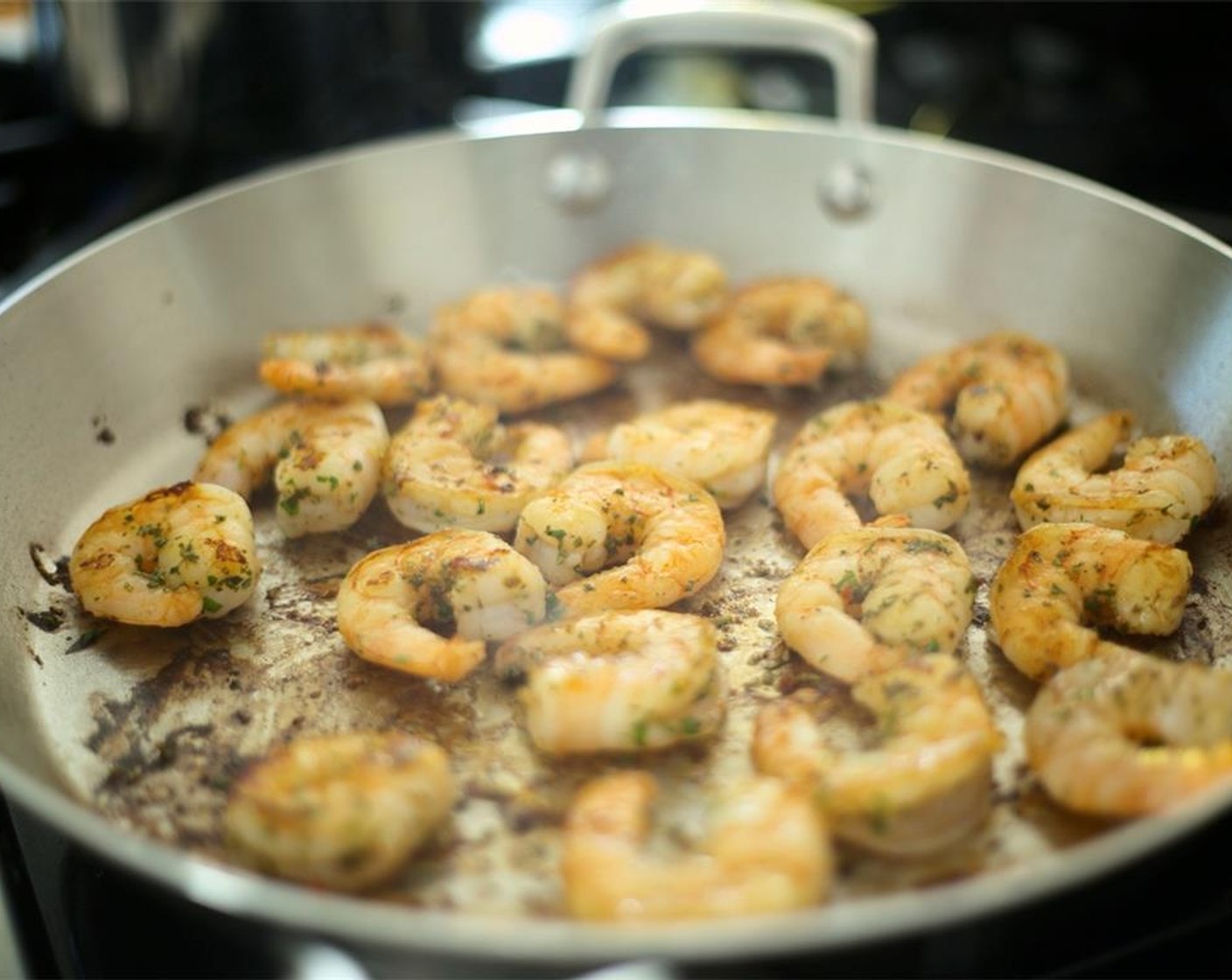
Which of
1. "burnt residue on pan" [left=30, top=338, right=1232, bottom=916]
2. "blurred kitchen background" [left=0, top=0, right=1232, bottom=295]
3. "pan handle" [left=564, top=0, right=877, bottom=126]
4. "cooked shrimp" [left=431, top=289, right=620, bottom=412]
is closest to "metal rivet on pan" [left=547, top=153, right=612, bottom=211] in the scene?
"pan handle" [left=564, top=0, right=877, bottom=126]

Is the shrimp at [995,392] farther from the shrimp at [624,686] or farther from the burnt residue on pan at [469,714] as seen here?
the shrimp at [624,686]

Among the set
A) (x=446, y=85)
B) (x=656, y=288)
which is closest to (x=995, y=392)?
(x=656, y=288)

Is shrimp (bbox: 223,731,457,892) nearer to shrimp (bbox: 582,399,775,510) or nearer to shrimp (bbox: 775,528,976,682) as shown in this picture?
shrimp (bbox: 775,528,976,682)

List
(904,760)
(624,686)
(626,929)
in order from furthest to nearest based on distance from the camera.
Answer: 1. (624,686)
2. (904,760)
3. (626,929)

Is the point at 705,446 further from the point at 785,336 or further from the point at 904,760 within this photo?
the point at 904,760

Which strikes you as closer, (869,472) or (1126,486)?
(1126,486)

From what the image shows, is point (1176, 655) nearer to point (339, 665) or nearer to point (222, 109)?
point (339, 665)

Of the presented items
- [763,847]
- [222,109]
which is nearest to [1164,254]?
[763,847]
